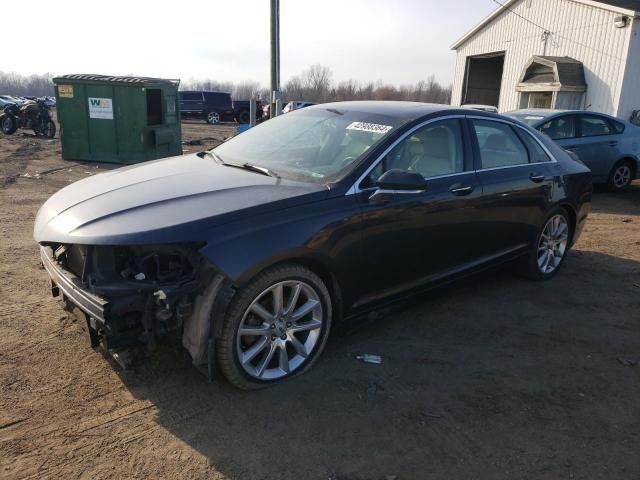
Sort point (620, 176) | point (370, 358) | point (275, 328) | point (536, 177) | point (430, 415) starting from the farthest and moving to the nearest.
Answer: point (620, 176) → point (536, 177) → point (370, 358) → point (275, 328) → point (430, 415)

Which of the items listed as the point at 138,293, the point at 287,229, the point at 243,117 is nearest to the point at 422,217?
the point at 287,229

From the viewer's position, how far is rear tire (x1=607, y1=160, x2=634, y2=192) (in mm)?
10375

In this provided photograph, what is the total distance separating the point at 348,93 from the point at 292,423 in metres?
71.6

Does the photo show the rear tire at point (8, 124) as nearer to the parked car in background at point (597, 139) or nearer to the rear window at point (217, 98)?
the rear window at point (217, 98)

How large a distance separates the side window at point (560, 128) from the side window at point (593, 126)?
0.93 feet

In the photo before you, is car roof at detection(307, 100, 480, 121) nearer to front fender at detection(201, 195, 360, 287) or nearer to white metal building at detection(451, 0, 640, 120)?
front fender at detection(201, 195, 360, 287)

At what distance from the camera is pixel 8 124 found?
19.1 m

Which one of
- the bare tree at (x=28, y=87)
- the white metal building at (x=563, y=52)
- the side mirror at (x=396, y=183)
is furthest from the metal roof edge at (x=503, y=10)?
the bare tree at (x=28, y=87)

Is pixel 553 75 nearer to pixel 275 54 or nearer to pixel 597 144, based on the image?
pixel 597 144

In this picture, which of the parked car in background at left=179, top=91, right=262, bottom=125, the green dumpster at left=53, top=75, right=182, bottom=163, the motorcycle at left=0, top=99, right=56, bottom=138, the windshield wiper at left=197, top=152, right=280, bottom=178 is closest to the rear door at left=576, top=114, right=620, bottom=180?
the windshield wiper at left=197, top=152, right=280, bottom=178

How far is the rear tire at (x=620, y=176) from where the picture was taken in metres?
10.4

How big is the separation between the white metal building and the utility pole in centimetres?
860

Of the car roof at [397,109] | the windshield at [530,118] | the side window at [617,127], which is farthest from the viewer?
the side window at [617,127]

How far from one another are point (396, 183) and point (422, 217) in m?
0.54
